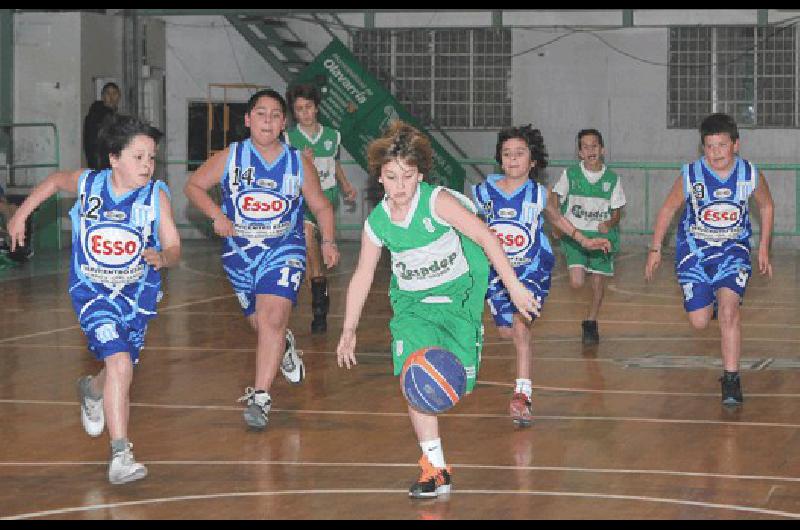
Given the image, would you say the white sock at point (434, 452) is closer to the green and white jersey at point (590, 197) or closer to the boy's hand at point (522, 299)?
the boy's hand at point (522, 299)

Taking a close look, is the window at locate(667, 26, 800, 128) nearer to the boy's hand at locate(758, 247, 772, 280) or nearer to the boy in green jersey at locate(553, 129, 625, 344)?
the boy in green jersey at locate(553, 129, 625, 344)

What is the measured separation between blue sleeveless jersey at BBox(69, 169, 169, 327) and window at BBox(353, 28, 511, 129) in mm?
19093

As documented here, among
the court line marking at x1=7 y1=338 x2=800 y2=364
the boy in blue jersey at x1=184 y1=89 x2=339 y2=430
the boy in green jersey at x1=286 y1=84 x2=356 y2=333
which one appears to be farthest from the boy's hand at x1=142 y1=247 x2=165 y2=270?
the boy in green jersey at x1=286 y1=84 x2=356 y2=333

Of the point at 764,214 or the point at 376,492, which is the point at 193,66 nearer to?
the point at 764,214

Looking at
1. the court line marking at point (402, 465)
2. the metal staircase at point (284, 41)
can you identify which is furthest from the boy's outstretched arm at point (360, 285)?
the metal staircase at point (284, 41)

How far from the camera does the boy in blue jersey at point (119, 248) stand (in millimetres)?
8039

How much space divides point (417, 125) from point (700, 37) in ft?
16.3

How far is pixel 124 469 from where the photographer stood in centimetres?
768

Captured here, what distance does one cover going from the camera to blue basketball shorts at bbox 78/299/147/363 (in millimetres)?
8031

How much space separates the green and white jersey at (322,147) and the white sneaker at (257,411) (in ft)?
21.1

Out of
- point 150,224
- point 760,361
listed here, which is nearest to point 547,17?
point 760,361

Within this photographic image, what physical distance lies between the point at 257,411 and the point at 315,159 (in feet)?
21.9

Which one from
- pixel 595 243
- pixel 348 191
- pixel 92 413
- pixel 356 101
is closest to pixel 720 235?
pixel 595 243

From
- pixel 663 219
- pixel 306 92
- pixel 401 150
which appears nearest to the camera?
pixel 401 150
